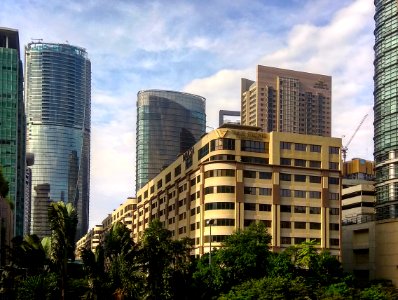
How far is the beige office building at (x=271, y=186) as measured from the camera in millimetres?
102812

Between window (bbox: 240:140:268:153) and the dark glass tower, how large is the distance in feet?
68.5

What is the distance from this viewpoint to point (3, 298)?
61.5m

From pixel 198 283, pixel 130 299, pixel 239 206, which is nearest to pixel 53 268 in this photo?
pixel 130 299

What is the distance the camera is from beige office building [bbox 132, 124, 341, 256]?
102812 millimetres

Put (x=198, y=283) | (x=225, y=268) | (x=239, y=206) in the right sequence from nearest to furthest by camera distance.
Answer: (x=198, y=283), (x=225, y=268), (x=239, y=206)

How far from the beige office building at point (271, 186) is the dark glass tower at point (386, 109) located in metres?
7.86

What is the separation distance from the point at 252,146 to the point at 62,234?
65.0 meters

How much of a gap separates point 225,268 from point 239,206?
81.6 feet

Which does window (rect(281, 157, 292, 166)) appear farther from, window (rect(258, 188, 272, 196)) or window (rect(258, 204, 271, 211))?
window (rect(258, 204, 271, 211))

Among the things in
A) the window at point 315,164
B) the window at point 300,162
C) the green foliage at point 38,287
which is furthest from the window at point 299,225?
the green foliage at point 38,287

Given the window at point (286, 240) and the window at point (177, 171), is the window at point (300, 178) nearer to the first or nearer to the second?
the window at point (286, 240)

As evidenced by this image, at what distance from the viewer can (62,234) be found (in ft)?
146

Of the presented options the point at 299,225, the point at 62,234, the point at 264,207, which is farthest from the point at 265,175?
the point at 62,234

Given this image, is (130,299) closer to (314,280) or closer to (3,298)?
(3,298)
